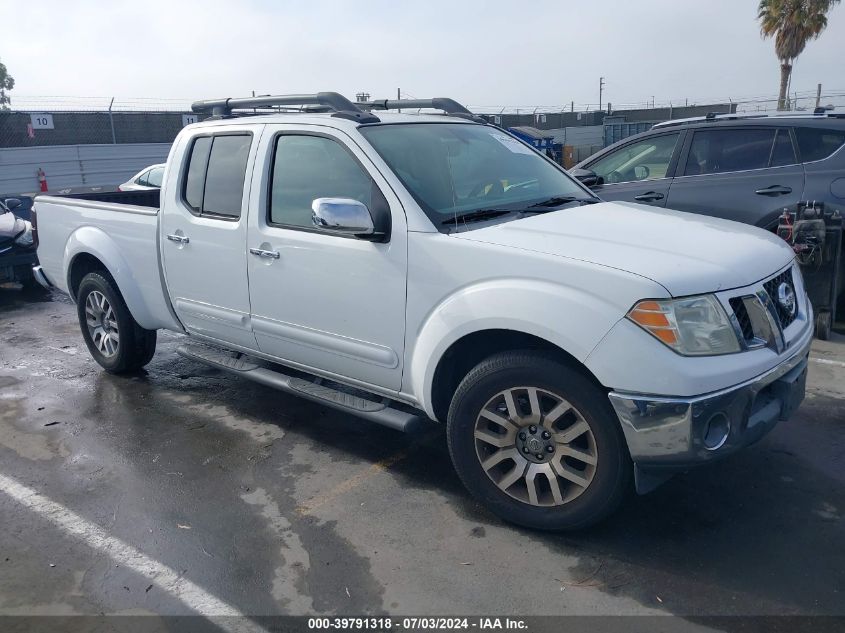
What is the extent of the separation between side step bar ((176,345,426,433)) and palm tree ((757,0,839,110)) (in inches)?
1143

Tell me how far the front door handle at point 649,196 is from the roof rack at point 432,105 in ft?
8.44

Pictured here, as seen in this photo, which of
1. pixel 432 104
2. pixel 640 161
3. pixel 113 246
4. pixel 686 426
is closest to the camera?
pixel 686 426

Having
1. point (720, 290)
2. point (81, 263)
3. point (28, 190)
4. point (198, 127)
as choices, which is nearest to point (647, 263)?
point (720, 290)

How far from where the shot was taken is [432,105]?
5250mm

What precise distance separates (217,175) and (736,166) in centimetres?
471

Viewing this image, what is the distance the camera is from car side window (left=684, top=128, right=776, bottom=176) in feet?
22.3

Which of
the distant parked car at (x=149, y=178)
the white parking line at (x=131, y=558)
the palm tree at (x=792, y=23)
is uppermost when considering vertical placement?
the palm tree at (x=792, y=23)

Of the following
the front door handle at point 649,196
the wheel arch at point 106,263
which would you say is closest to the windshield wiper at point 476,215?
the wheel arch at point 106,263

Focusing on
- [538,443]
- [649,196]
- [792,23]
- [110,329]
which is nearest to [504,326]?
[538,443]

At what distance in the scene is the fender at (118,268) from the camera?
552 cm

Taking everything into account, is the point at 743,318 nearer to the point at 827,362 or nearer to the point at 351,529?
the point at 351,529

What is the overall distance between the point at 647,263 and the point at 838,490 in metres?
1.79

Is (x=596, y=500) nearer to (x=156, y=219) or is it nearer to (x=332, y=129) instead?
(x=332, y=129)

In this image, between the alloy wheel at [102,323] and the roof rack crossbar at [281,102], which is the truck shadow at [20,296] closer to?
the alloy wheel at [102,323]
